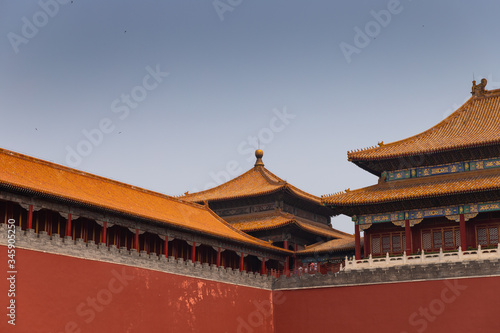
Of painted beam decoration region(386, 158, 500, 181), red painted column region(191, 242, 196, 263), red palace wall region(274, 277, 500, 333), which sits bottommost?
red palace wall region(274, 277, 500, 333)

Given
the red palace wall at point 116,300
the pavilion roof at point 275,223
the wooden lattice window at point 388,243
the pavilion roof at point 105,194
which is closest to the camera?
the red palace wall at point 116,300

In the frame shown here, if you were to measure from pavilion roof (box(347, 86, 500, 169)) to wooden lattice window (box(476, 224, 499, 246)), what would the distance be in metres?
3.19

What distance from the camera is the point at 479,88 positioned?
33812 mm

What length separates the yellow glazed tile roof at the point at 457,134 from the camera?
30453 mm

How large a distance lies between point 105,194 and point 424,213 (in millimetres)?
12421

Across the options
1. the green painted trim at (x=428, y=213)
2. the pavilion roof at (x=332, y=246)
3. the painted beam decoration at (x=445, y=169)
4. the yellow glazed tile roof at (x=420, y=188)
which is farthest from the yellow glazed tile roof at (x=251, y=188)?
the painted beam decoration at (x=445, y=169)

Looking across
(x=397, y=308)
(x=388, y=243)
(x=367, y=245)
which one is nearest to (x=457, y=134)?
(x=388, y=243)

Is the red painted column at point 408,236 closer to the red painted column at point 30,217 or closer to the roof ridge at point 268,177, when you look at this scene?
the roof ridge at point 268,177

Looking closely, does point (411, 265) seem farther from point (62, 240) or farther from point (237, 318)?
point (62, 240)

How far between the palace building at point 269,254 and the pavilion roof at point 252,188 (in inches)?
76.1

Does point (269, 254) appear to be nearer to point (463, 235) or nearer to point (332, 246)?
point (332, 246)

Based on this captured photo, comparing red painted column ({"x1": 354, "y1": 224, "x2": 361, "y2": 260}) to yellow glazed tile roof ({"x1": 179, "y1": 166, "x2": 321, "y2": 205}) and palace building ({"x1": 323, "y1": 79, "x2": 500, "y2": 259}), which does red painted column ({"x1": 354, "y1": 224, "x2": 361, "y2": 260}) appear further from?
yellow glazed tile roof ({"x1": 179, "y1": 166, "x2": 321, "y2": 205})

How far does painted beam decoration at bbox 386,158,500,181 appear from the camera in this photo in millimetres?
30109

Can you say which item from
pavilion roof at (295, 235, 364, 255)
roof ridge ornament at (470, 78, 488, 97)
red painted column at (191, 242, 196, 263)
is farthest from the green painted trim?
red painted column at (191, 242, 196, 263)
